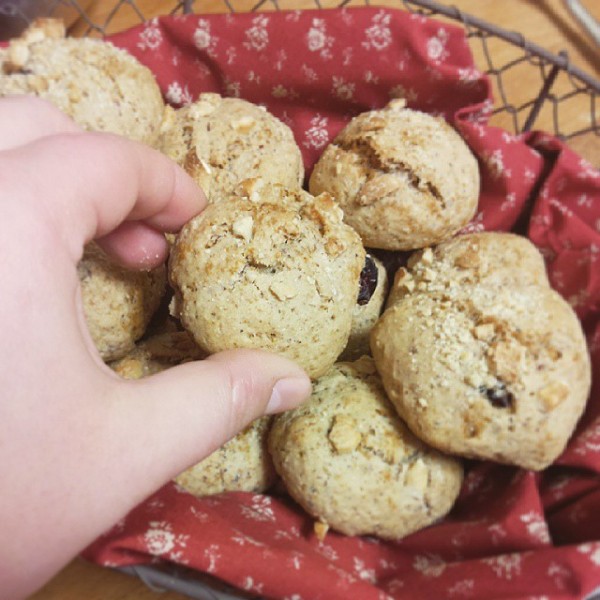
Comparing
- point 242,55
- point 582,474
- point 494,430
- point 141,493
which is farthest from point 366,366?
point 242,55

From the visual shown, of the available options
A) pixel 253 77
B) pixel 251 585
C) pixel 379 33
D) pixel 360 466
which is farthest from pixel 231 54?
pixel 251 585

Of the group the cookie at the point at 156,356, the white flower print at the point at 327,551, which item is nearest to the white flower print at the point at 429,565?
the white flower print at the point at 327,551

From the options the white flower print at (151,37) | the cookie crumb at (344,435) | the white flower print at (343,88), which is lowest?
the cookie crumb at (344,435)

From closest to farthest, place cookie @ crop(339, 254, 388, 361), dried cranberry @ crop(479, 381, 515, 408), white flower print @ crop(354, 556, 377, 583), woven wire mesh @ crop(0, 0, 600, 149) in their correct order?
dried cranberry @ crop(479, 381, 515, 408)
white flower print @ crop(354, 556, 377, 583)
cookie @ crop(339, 254, 388, 361)
woven wire mesh @ crop(0, 0, 600, 149)

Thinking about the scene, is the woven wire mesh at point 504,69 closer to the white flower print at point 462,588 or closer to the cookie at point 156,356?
the cookie at point 156,356

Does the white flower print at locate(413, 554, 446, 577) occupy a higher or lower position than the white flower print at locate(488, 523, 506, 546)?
lower

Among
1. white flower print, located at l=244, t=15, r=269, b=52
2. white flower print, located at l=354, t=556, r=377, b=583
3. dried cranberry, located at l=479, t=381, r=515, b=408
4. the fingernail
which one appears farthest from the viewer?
white flower print, located at l=244, t=15, r=269, b=52

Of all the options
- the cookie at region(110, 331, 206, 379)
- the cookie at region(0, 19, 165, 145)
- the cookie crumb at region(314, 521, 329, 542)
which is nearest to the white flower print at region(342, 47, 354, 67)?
the cookie at region(0, 19, 165, 145)

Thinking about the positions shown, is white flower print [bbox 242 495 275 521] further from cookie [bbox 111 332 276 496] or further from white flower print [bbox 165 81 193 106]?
white flower print [bbox 165 81 193 106]
